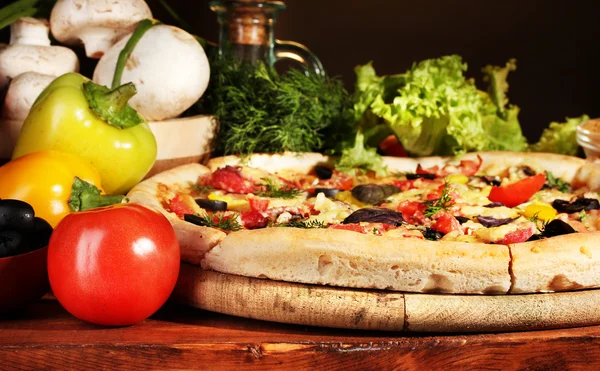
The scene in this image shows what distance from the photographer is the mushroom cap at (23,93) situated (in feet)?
12.5

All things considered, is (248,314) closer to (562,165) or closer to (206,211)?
(206,211)

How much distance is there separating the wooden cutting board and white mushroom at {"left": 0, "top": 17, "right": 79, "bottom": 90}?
6.03 feet

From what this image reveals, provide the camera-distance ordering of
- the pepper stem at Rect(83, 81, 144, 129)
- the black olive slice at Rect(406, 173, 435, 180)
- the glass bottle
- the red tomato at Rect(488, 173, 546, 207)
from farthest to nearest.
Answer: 1. the glass bottle
2. the black olive slice at Rect(406, 173, 435, 180)
3. the red tomato at Rect(488, 173, 546, 207)
4. the pepper stem at Rect(83, 81, 144, 129)

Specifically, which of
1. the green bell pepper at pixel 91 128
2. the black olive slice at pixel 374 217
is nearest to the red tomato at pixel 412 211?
the black olive slice at pixel 374 217

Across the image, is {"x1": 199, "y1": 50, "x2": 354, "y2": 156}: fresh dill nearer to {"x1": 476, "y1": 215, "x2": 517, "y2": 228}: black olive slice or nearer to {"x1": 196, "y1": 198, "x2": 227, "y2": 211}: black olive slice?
{"x1": 196, "y1": 198, "x2": 227, "y2": 211}: black olive slice

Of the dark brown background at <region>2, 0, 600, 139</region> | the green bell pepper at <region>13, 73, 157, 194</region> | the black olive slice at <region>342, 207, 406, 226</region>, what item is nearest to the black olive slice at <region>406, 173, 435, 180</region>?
the black olive slice at <region>342, 207, 406, 226</region>

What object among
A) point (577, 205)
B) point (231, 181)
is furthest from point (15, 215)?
point (577, 205)

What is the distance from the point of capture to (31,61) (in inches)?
157

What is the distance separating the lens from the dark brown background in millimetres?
6469

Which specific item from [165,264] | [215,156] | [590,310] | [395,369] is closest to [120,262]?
[165,264]

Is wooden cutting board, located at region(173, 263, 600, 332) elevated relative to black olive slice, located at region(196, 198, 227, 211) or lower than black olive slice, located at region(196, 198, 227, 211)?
elevated

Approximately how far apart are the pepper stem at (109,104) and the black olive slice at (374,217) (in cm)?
101

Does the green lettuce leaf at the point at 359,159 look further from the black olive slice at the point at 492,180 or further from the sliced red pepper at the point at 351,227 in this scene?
the sliced red pepper at the point at 351,227

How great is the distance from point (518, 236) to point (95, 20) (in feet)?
7.26
